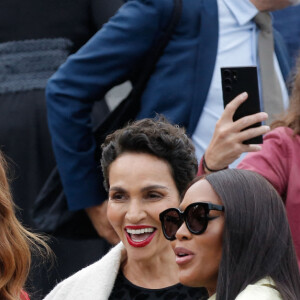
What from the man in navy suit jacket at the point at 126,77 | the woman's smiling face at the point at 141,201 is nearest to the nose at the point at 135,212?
the woman's smiling face at the point at 141,201

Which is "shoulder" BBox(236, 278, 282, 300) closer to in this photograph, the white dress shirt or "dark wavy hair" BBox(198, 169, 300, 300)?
"dark wavy hair" BBox(198, 169, 300, 300)

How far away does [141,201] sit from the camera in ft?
15.3

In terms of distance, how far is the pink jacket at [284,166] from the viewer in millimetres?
4688

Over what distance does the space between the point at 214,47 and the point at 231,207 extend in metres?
1.89

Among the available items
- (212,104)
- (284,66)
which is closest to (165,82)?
(212,104)

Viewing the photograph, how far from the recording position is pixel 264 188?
11.9 feet

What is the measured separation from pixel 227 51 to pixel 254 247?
206cm

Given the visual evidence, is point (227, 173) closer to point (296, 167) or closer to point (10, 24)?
point (296, 167)

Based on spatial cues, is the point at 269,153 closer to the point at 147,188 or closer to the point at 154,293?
the point at 147,188

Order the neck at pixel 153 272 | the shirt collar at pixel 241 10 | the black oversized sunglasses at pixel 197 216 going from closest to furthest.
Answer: the black oversized sunglasses at pixel 197 216 < the neck at pixel 153 272 < the shirt collar at pixel 241 10

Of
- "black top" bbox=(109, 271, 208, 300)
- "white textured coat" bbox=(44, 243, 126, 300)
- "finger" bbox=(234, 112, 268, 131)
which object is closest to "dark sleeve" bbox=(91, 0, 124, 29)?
"finger" bbox=(234, 112, 268, 131)

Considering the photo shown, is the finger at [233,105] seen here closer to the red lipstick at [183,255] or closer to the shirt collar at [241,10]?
the shirt collar at [241,10]

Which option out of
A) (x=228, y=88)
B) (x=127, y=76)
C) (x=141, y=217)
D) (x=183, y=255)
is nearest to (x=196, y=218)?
(x=183, y=255)

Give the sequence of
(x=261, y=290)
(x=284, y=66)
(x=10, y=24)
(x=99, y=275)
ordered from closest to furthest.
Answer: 1. (x=261, y=290)
2. (x=99, y=275)
3. (x=284, y=66)
4. (x=10, y=24)
